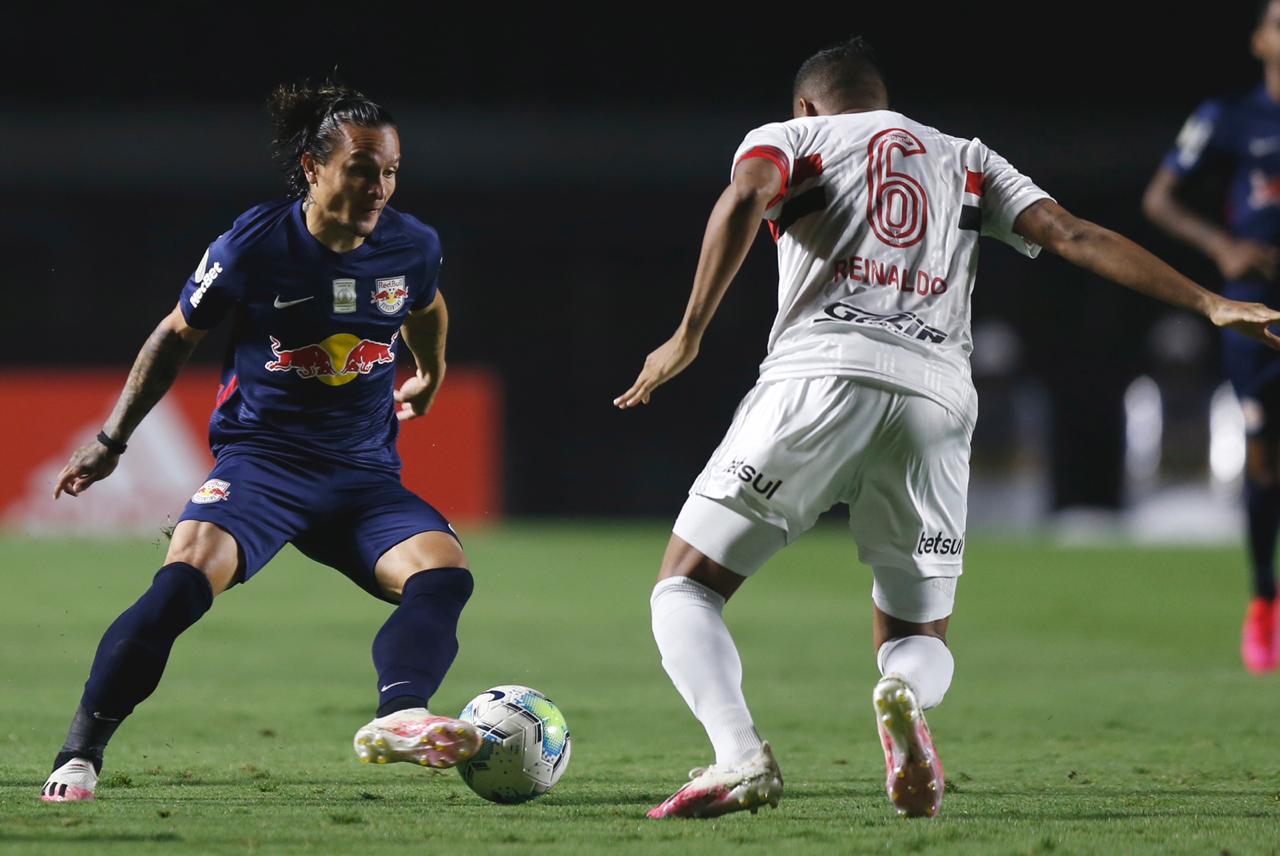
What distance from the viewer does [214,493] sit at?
4797mm

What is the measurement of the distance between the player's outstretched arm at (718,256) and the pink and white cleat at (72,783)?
163 cm

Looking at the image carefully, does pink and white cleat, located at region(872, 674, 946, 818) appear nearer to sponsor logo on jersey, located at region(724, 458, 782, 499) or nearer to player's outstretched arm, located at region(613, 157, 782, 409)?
sponsor logo on jersey, located at region(724, 458, 782, 499)

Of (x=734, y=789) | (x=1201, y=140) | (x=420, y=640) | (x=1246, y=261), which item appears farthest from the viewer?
(x=1201, y=140)

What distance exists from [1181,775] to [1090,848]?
150 cm

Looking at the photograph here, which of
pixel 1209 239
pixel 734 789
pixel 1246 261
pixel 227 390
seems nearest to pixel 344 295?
pixel 227 390

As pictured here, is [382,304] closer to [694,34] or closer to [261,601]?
[261,601]

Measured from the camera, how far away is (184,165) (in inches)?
925

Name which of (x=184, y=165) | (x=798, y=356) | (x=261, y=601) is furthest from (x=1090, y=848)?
(x=184, y=165)

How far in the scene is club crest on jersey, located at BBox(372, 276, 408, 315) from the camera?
496cm

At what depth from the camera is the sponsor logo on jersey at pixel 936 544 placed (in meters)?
4.46

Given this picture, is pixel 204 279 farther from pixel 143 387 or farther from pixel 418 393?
pixel 418 393

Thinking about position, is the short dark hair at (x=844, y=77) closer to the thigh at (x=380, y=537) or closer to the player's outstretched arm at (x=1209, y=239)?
the thigh at (x=380, y=537)

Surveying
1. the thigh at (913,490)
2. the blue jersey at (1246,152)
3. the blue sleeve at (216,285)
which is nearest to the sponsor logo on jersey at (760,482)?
the thigh at (913,490)

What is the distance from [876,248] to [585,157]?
65.1 ft
